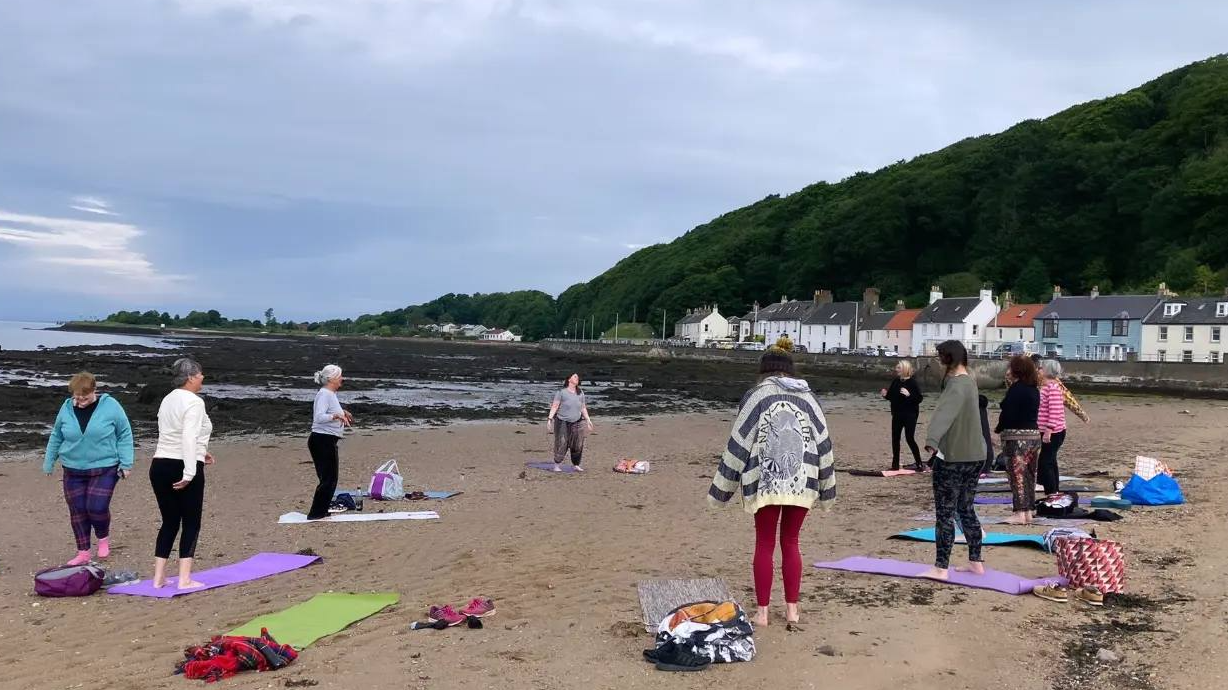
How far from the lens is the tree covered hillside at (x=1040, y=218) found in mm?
87500

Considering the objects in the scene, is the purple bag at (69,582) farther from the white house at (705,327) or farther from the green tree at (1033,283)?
the white house at (705,327)

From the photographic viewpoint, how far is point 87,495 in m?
7.59

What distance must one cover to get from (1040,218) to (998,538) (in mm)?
105857

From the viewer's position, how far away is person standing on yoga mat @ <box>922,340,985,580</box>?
21.4 ft

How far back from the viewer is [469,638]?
5.65 metres

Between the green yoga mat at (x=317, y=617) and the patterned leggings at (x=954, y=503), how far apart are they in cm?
439

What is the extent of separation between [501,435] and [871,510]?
1218 cm

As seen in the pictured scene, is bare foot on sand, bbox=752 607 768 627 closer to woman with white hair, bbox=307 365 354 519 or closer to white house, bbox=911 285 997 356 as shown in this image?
woman with white hair, bbox=307 365 354 519

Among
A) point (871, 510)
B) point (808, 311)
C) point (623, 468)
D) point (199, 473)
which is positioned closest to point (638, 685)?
point (199, 473)

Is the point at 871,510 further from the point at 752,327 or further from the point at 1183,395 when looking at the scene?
the point at 752,327

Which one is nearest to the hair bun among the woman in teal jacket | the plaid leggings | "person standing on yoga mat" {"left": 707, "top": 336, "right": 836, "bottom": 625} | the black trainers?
"person standing on yoga mat" {"left": 707, "top": 336, "right": 836, "bottom": 625}

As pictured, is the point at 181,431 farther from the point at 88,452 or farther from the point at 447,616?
the point at 447,616

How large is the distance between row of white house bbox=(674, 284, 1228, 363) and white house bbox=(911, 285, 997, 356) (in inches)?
3.4

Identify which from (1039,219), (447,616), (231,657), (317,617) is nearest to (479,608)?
(447,616)
